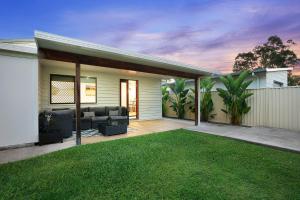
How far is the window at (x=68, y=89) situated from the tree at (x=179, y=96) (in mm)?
4978

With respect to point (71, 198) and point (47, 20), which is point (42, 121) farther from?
point (47, 20)

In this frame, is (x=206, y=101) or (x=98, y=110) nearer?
(x=98, y=110)

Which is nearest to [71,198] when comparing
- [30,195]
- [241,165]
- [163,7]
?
[30,195]

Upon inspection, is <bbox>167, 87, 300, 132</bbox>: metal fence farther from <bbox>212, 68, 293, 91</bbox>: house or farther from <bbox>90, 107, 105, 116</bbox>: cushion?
<bbox>90, 107, 105, 116</bbox>: cushion

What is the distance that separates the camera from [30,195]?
98.4 inches

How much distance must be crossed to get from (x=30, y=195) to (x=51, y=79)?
6346mm

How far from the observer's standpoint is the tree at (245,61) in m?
22.4

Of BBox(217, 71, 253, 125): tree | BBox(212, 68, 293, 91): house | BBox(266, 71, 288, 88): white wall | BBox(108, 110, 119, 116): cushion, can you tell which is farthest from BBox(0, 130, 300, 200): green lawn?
BBox(266, 71, 288, 88): white wall

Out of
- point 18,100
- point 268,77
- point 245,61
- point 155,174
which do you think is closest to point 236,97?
point 268,77

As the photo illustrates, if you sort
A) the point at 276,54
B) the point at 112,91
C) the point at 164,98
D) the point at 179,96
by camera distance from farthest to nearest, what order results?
the point at 276,54, the point at 164,98, the point at 179,96, the point at 112,91

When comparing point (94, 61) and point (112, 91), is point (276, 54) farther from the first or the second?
point (94, 61)

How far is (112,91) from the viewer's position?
379 inches

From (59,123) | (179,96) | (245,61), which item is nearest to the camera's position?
(59,123)

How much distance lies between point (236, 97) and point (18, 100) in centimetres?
884
